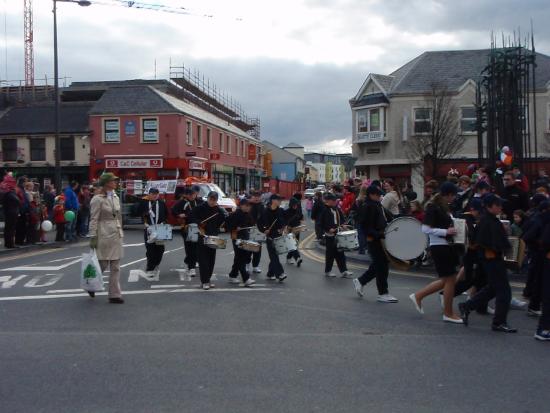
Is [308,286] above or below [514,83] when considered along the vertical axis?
below

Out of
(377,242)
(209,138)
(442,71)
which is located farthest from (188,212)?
(209,138)

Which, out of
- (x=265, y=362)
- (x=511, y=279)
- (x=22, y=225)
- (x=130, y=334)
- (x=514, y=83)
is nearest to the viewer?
(x=265, y=362)

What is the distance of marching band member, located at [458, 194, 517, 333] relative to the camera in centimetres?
736

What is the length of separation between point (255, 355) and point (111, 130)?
3606 centimetres

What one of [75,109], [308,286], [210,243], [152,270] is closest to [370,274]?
[308,286]

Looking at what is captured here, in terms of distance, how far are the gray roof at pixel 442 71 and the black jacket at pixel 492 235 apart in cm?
3182

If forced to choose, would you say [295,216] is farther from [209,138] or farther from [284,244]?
[209,138]

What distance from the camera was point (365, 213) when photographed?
9594mm

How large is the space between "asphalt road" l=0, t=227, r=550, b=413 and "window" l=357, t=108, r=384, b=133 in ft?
101

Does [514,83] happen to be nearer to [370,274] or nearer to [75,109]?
[370,274]

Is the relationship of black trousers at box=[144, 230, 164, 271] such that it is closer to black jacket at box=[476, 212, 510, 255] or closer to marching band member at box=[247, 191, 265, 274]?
marching band member at box=[247, 191, 265, 274]

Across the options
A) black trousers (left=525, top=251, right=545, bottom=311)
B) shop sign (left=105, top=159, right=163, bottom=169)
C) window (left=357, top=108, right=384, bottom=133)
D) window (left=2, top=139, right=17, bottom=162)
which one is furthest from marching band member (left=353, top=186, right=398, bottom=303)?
window (left=2, top=139, right=17, bottom=162)

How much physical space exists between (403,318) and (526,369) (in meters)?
2.44

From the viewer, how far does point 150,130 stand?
39.8 m
